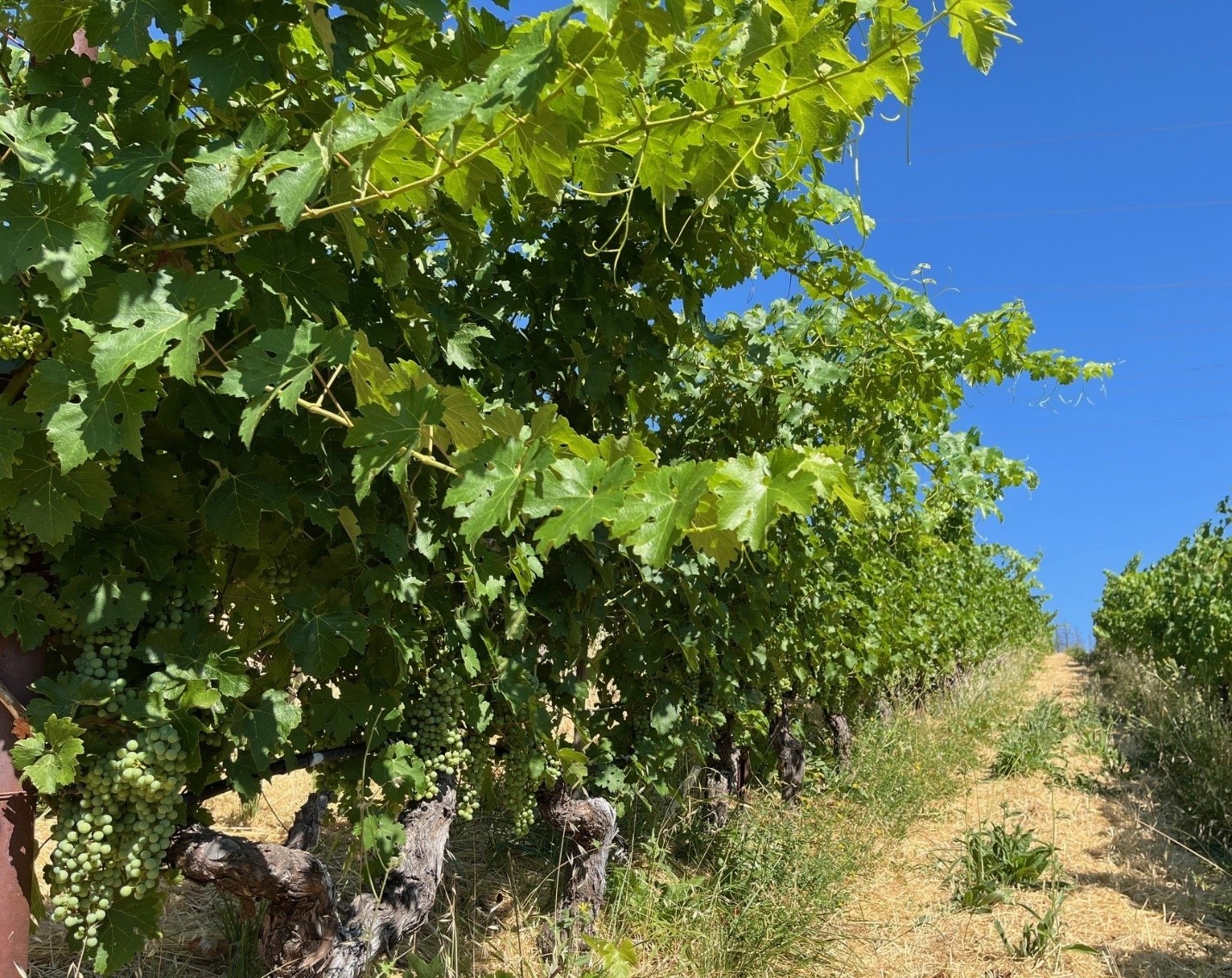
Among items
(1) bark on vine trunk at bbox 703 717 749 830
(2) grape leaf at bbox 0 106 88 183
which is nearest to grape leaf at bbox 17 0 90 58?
(2) grape leaf at bbox 0 106 88 183

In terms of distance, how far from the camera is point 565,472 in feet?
4.97

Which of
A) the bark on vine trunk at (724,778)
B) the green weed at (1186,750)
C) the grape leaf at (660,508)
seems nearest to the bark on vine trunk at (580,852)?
the bark on vine trunk at (724,778)

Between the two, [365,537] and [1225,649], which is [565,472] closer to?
[365,537]

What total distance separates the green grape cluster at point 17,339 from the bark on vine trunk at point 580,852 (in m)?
2.43

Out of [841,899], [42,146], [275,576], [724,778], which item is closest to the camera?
[42,146]

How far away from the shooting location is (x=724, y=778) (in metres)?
5.34

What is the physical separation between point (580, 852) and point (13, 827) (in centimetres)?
237

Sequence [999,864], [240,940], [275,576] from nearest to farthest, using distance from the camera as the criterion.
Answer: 1. [275,576]
2. [240,940]
3. [999,864]

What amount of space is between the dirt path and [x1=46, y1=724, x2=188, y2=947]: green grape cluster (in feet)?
9.62

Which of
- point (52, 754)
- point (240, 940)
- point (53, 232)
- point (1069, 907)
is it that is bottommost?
point (240, 940)

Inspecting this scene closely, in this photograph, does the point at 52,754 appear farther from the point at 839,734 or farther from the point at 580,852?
the point at 839,734

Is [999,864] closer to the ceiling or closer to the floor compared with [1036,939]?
closer to the ceiling

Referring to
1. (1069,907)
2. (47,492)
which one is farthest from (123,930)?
(1069,907)

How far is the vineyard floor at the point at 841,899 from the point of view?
3.75 metres
